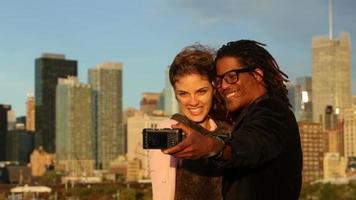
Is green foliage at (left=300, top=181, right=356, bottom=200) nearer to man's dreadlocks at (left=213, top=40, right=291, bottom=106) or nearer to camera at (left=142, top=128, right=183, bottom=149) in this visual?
man's dreadlocks at (left=213, top=40, right=291, bottom=106)

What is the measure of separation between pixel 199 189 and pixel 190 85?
0.50 metres

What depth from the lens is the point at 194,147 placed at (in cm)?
244

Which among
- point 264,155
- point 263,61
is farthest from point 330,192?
point 264,155

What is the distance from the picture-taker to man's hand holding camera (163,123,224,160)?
243 cm

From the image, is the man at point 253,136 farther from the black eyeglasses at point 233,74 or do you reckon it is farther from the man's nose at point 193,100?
the man's nose at point 193,100

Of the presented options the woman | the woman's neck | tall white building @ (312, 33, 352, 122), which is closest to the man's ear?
the woman

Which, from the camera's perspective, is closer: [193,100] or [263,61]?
[263,61]

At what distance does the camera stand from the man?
0.08 ft

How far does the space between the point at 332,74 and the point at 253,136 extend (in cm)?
19805

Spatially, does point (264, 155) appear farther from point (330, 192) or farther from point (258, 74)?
point (330, 192)

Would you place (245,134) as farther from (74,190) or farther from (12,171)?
(12,171)

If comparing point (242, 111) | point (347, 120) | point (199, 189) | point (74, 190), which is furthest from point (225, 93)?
point (347, 120)

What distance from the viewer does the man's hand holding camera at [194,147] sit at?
7.97ft

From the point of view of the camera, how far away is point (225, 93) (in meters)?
2.91
